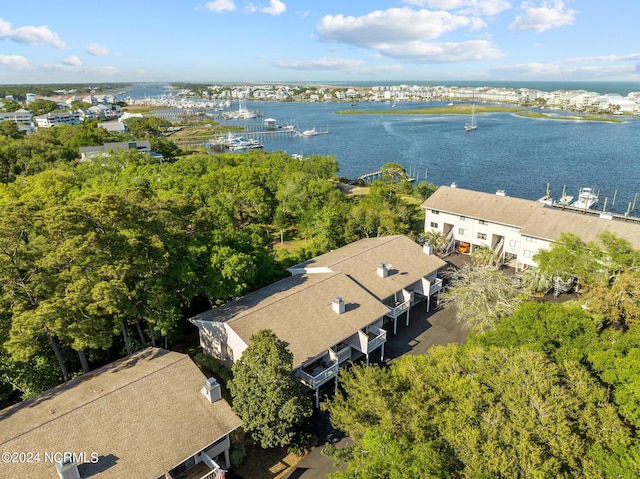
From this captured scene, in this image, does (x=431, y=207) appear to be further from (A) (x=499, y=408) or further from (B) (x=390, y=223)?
(A) (x=499, y=408)

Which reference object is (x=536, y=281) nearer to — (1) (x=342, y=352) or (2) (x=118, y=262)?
(1) (x=342, y=352)

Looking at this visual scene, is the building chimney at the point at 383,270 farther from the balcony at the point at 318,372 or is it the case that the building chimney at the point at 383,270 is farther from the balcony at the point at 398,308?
the balcony at the point at 318,372

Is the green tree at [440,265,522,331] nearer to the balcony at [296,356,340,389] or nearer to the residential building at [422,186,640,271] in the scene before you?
the balcony at [296,356,340,389]

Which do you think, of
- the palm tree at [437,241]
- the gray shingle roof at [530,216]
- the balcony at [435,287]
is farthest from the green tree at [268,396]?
the gray shingle roof at [530,216]

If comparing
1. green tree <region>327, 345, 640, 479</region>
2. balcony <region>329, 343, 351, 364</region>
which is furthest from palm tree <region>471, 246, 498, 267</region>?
green tree <region>327, 345, 640, 479</region>

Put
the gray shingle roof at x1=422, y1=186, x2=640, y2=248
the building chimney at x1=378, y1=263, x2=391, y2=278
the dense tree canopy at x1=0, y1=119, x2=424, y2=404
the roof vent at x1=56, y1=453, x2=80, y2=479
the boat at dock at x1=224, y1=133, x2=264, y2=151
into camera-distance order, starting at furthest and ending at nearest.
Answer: the boat at dock at x1=224, y1=133, x2=264, y2=151, the gray shingle roof at x1=422, y1=186, x2=640, y2=248, the building chimney at x1=378, y1=263, x2=391, y2=278, the dense tree canopy at x1=0, y1=119, x2=424, y2=404, the roof vent at x1=56, y1=453, x2=80, y2=479

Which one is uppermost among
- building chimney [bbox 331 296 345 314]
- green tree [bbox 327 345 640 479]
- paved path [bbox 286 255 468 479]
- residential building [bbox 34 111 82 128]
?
residential building [bbox 34 111 82 128]
